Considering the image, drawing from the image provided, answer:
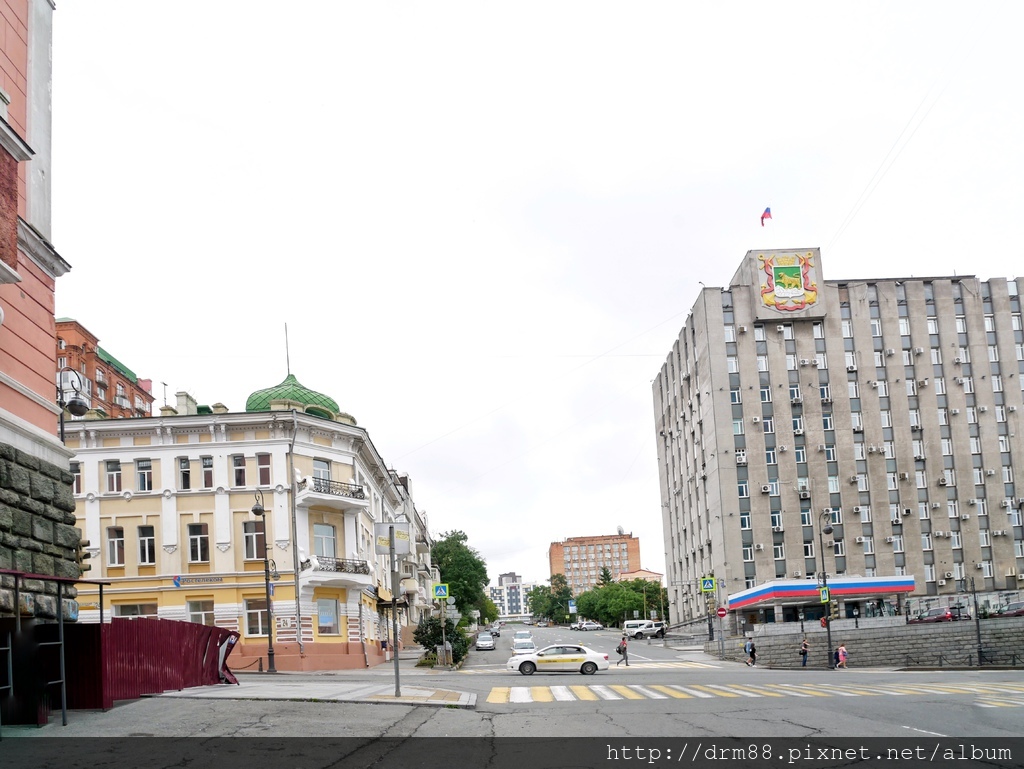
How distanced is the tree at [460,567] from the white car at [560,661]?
175ft

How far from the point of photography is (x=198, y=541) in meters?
43.2

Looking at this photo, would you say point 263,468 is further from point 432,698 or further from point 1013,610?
point 1013,610

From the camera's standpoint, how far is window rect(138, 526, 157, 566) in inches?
1692

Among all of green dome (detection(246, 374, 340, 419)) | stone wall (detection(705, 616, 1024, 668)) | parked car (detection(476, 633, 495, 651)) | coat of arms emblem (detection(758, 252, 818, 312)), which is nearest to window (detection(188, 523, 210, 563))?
green dome (detection(246, 374, 340, 419))

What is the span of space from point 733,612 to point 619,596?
5353cm

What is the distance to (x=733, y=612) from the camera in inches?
2904

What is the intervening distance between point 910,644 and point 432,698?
4065 cm

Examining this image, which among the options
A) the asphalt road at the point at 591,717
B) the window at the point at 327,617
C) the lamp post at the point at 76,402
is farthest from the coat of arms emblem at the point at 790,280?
the lamp post at the point at 76,402

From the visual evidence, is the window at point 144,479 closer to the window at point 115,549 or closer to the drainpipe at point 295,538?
the window at point 115,549

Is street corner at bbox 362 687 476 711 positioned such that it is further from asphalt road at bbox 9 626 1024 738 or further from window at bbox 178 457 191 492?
window at bbox 178 457 191 492

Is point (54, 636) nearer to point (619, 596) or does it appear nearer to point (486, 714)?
point (486, 714)

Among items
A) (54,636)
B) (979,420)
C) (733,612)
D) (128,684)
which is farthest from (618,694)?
(979,420)

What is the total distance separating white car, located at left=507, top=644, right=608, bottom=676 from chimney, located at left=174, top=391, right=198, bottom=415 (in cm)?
2114

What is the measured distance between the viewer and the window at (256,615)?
42.5 m
